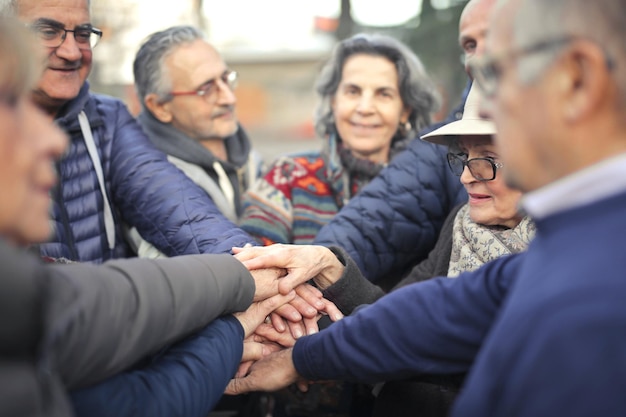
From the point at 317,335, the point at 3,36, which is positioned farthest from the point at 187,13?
the point at 3,36

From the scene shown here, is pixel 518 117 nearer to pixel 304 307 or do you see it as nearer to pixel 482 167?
pixel 482 167

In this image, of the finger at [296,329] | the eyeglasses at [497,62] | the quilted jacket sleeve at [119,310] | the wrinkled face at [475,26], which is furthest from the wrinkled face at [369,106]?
the eyeglasses at [497,62]

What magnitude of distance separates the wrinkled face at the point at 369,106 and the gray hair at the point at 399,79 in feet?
0.12

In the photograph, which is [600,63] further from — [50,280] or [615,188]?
[50,280]

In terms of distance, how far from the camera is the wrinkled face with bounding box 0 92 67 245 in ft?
4.25

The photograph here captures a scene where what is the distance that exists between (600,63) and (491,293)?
2.57 ft

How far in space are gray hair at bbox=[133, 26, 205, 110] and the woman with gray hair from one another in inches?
32.2

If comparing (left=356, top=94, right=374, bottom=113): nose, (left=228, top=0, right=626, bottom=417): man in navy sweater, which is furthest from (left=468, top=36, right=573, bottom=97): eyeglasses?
(left=356, top=94, right=374, bottom=113): nose

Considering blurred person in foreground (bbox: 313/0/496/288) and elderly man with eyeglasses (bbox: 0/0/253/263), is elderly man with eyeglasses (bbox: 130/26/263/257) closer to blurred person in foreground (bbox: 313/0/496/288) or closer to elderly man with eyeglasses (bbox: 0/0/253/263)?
elderly man with eyeglasses (bbox: 0/0/253/263)

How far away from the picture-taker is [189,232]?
3188 mm

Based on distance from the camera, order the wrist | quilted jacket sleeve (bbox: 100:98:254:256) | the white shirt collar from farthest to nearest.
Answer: quilted jacket sleeve (bbox: 100:98:254:256), the wrist, the white shirt collar

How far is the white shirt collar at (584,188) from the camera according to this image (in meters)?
1.25

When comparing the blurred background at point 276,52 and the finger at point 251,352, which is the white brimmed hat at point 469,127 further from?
the blurred background at point 276,52

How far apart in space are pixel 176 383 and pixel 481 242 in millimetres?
1242
